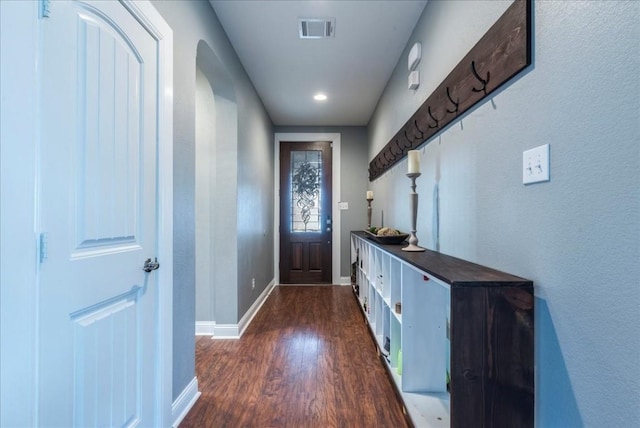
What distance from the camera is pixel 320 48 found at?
2.67m

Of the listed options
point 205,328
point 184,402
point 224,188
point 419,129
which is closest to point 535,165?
point 419,129

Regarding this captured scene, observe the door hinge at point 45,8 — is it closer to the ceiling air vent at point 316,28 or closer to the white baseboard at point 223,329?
the ceiling air vent at point 316,28

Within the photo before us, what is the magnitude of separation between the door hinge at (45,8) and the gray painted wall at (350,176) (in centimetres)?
411

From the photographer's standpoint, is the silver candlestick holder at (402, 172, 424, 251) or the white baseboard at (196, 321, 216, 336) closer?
the silver candlestick holder at (402, 172, 424, 251)

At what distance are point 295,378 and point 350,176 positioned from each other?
11.2 feet

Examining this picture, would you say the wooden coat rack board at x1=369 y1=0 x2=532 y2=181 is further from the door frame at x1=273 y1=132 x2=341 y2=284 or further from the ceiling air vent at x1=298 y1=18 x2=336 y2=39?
the door frame at x1=273 y1=132 x2=341 y2=284

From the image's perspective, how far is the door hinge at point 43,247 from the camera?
86 centimetres

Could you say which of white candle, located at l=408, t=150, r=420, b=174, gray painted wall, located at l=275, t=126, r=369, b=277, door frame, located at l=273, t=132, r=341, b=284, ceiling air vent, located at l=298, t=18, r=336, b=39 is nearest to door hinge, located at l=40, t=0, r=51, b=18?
white candle, located at l=408, t=150, r=420, b=174

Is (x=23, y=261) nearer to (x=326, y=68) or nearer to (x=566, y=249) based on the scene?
(x=566, y=249)

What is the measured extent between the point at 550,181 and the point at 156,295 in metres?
1.63

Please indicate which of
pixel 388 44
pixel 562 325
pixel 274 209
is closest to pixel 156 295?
pixel 562 325

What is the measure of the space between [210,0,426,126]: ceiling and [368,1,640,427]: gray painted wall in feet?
3.47

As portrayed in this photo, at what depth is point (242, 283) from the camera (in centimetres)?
296

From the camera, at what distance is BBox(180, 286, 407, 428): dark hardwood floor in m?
1.65
